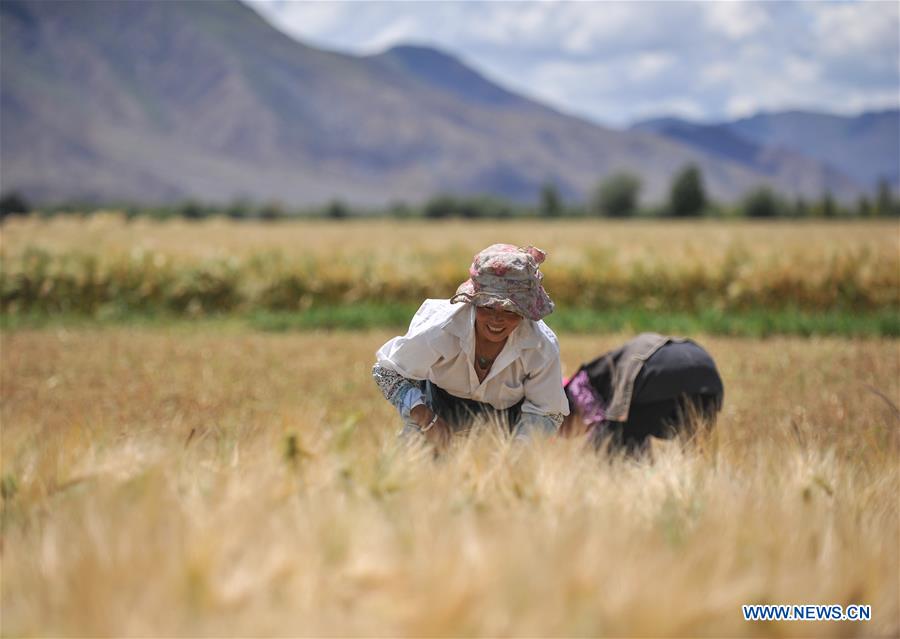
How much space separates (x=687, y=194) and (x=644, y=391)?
89225 millimetres

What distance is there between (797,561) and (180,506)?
123 cm

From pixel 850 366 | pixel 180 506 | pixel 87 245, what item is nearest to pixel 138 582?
pixel 180 506

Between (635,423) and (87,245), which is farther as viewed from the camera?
(87,245)

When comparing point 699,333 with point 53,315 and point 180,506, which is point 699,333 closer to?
point 53,315

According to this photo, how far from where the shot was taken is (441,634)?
144 centimetres

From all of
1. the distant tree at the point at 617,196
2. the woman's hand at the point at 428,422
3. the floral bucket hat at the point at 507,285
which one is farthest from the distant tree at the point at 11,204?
the floral bucket hat at the point at 507,285

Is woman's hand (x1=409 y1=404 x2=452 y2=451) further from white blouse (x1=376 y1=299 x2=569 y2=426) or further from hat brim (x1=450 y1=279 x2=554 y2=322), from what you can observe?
hat brim (x1=450 y1=279 x2=554 y2=322)

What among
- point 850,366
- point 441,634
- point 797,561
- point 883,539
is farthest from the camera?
point 850,366

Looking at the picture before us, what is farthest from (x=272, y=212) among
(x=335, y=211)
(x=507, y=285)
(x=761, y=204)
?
(x=507, y=285)

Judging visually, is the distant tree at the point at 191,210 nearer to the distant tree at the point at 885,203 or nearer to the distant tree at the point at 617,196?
the distant tree at the point at 617,196

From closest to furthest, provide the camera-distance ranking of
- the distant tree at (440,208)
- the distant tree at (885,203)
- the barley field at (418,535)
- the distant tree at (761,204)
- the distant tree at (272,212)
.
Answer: the barley field at (418,535)
the distant tree at (272,212)
the distant tree at (885,203)
the distant tree at (761,204)
the distant tree at (440,208)

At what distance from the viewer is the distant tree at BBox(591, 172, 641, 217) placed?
9900cm

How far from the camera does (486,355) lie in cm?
409

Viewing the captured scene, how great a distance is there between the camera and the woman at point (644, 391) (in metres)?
4.86
